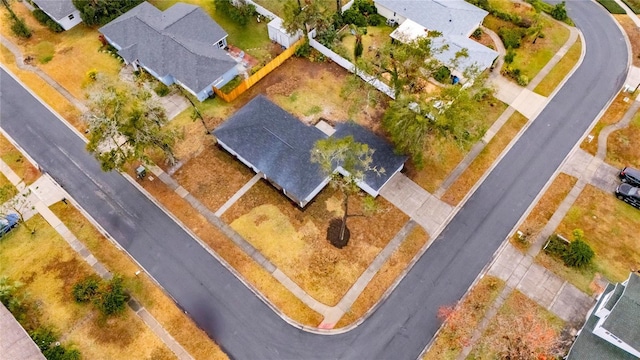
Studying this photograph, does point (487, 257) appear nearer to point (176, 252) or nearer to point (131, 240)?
point (176, 252)

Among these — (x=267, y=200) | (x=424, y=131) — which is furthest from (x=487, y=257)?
(x=267, y=200)

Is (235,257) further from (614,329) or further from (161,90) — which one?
(614,329)

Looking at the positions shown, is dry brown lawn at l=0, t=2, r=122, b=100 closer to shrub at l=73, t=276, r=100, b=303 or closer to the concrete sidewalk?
the concrete sidewalk

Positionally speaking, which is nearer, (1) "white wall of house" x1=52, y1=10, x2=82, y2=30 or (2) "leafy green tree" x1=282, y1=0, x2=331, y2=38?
(2) "leafy green tree" x1=282, y1=0, x2=331, y2=38

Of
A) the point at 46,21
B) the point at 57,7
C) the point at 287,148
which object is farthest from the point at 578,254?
the point at 46,21

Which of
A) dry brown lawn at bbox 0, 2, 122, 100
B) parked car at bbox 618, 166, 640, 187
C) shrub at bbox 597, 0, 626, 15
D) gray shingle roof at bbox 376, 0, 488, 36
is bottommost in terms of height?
dry brown lawn at bbox 0, 2, 122, 100

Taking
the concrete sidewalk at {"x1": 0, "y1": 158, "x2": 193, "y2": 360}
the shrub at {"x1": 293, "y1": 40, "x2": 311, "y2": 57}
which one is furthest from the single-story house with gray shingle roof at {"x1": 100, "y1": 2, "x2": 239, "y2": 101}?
the concrete sidewalk at {"x1": 0, "y1": 158, "x2": 193, "y2": 360}

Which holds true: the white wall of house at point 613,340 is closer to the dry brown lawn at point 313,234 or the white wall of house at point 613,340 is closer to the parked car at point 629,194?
the parked car at point 629,194
